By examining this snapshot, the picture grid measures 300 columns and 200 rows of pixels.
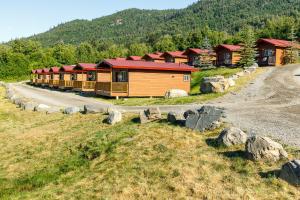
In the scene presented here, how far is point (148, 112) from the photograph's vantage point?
17.3m

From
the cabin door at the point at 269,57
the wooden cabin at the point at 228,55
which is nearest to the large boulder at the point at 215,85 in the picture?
the cabin door at the point at 269,57

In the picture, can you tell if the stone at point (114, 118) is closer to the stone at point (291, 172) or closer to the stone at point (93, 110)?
the stone at point (93, 110)

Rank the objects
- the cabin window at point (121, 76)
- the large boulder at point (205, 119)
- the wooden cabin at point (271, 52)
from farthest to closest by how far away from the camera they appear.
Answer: the wooden cabin at point (271, 52)
the cabin window at point (121, 76)
the large boulder at point (205, 119)

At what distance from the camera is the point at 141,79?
35.2 metres

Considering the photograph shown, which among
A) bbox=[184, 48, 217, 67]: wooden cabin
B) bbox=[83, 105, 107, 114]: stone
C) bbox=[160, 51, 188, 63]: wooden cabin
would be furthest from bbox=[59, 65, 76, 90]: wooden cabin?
bbox=[83, 105, 107, 114]: stone

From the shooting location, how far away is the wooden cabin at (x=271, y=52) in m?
51.3

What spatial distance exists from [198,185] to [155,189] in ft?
4.39

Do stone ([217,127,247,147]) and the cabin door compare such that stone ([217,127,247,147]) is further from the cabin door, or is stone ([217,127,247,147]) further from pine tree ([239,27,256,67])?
the cabin door

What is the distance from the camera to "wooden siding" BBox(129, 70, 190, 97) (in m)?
34.7

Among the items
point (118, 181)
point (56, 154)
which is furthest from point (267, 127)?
point (56, 154)

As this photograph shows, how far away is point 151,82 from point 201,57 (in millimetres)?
27395

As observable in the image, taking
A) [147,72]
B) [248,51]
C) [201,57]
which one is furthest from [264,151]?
[201,57]

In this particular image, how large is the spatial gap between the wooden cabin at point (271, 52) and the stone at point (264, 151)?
1710 inches

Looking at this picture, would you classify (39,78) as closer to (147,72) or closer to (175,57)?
(175,57)
